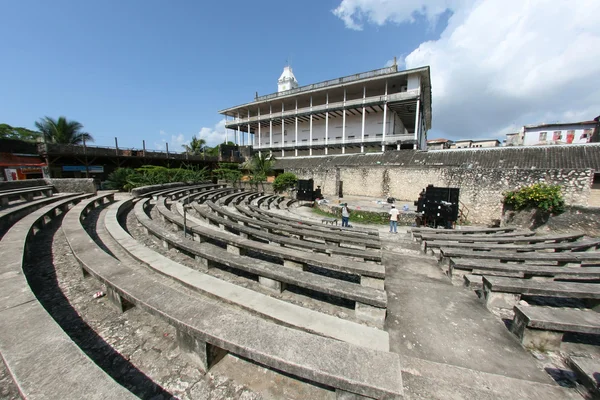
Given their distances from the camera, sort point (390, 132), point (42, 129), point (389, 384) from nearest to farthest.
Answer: point (389, 384) < point (42, 129) < point (390, 132)

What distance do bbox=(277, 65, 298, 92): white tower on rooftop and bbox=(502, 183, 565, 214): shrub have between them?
5057 cm

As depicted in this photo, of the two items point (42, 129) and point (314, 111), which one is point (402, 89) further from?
point (42, 129)

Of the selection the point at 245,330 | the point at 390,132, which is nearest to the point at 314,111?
the point at 390,132

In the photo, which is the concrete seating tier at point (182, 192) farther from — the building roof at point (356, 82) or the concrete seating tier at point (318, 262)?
the building roof at point (356, 82)

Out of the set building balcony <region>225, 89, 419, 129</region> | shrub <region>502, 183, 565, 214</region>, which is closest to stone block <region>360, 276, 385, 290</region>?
shrub <region>502, 183, 565, 214</region>

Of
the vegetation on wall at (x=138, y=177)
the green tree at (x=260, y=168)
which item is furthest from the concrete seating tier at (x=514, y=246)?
the vegetation on wall at (x=138, y=177)

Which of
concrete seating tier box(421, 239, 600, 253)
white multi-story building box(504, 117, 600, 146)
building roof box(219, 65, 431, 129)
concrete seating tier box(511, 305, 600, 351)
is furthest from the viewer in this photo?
white multi-story building box(504, 117, 600, 146)

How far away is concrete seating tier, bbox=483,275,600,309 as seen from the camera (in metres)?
3.27

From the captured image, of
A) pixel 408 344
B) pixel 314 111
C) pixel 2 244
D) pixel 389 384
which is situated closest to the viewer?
pixel 389 384

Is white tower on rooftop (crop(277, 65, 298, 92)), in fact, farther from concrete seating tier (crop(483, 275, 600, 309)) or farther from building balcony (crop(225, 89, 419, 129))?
concrete seating tier (crop(483, 275, 600, 309))

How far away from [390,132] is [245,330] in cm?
3129

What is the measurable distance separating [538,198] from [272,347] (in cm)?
1523

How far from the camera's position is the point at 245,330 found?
1941 mm

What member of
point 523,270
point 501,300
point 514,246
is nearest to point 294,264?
point 501,300
